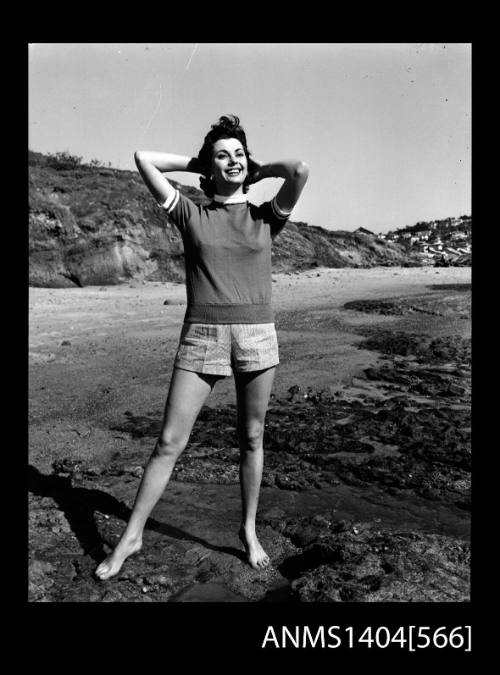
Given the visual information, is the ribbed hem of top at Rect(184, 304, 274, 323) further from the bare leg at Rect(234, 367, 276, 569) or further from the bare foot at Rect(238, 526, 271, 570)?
the bare foot at Rect(238, 526, 271, 570)

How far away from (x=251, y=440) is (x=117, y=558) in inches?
29.3

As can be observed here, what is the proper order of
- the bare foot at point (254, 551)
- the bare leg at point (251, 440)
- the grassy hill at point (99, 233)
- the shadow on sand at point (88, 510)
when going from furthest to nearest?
the grassy hill at point (99, 233) → the shadow on sand at point (88, 510) → the bare foot at point (254, 551) → the bare leg at point (251, 440)

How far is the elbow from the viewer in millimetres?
2400

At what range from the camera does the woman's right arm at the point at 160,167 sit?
96.4 inches

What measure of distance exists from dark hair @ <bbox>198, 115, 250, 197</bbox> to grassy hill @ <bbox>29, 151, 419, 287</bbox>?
35.1ft

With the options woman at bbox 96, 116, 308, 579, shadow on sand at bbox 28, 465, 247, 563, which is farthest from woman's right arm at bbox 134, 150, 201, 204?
shadow on sand at bbox 28, 465, 247, 563

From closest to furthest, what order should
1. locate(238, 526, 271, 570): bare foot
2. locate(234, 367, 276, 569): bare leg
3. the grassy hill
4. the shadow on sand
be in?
locate(234, 367, 276, 569): bare leg → locate(238, 526, 271, 570): bare foot → the shadow on sand → the grassy hill

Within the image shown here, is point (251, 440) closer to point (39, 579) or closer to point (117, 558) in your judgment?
point (117, 558)

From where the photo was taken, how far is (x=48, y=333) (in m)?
7.92

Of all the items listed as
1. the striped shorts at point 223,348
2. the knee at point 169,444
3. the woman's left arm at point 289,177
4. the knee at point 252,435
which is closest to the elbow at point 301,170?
the woman's left arm at point 289,177

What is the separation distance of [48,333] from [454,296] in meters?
6.86

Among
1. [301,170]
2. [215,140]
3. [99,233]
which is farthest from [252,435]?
[99,233]

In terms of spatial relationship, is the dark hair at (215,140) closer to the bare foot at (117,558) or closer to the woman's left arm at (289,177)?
the woman's left arm at (289,177)
